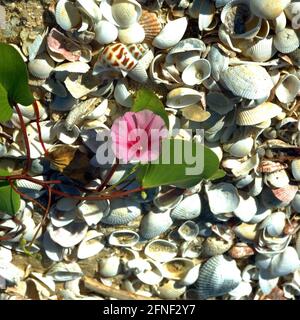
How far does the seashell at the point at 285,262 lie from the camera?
135cm

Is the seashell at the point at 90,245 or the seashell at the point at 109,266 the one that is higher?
the seashell at the point at 90,245

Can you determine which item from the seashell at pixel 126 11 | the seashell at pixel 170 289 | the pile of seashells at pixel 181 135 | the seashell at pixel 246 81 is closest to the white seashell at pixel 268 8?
the pile of seashells at pixel 181 135

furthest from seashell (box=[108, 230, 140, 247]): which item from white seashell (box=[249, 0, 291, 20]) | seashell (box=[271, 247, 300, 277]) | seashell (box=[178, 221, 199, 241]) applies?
white seashell (box=[249, 0, 291, 20])

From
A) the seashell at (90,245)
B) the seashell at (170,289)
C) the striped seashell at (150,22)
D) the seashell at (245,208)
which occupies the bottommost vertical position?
the seashell at (170,289)

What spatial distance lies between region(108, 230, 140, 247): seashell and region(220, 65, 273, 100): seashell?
Result: 42 centimetres

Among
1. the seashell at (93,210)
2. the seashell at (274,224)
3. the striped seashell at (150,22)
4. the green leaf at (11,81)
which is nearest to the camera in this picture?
the green leaf at (11,81)

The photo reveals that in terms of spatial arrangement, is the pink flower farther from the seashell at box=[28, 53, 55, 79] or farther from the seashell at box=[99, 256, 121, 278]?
the seashell at box=[99, 256, 121, 278]

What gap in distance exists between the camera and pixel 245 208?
4.24 ft

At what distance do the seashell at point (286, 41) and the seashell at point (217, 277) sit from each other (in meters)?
0.52

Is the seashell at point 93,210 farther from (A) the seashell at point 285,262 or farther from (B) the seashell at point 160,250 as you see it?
(A) the seashell at point 285,262

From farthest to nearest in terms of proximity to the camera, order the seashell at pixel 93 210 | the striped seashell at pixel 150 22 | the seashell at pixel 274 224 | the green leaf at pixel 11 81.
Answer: the seashell at pixel 274 224 → the seashell at pixel 93 210 → the striped seashell at pixel 150 22 → the green leaf at pixel 11 81

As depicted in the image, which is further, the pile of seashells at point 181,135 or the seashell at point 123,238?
the seashell at point 123,238

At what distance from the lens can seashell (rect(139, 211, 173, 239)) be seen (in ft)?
4.16

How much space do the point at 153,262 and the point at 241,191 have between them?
271 millimetres
